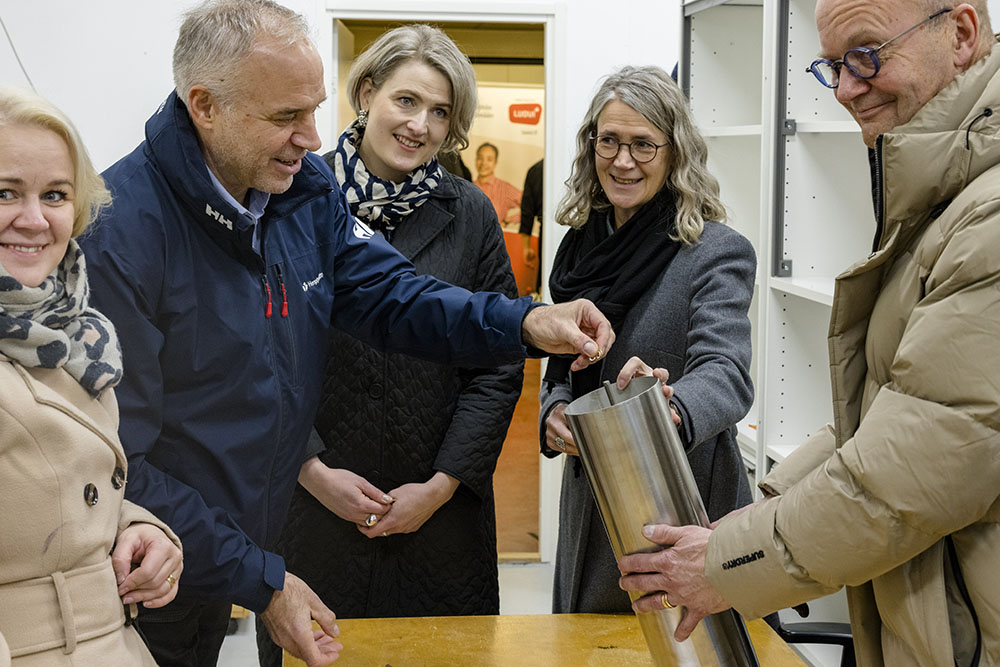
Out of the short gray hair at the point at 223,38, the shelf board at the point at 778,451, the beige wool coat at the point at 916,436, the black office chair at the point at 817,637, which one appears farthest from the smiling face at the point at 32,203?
the shelf board at the point at 778,451

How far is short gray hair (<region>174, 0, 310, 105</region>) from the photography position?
140 centimetres

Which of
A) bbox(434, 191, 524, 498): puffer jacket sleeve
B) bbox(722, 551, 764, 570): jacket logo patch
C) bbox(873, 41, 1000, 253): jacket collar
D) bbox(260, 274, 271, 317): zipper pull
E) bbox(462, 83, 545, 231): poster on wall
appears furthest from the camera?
bbox(462, 83, 545, 231): poster on wall

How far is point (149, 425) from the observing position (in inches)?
54.4

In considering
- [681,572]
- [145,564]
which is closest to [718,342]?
[681,572]

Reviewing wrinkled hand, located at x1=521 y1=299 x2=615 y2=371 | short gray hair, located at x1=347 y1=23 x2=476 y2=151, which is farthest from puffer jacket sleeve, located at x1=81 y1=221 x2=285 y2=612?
short gray hair, located at x1=347 y1=23 x2=476 y2=151

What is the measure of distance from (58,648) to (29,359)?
302 millimetres

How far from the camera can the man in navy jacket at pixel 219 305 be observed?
1.37 m

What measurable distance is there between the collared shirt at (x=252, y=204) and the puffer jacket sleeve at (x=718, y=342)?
755 mm

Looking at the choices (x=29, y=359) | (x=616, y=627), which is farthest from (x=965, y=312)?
(x=29, y=359)

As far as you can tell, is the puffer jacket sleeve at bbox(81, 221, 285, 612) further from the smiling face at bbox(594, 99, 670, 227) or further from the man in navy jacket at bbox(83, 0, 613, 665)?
the smiling face at bbox(594, 99, 670, 227)

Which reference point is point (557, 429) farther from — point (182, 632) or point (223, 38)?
point (223, 38)

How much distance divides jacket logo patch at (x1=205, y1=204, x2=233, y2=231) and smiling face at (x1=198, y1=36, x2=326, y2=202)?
95 mm

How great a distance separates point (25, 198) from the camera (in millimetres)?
1042

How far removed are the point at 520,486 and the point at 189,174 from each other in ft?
13.7
